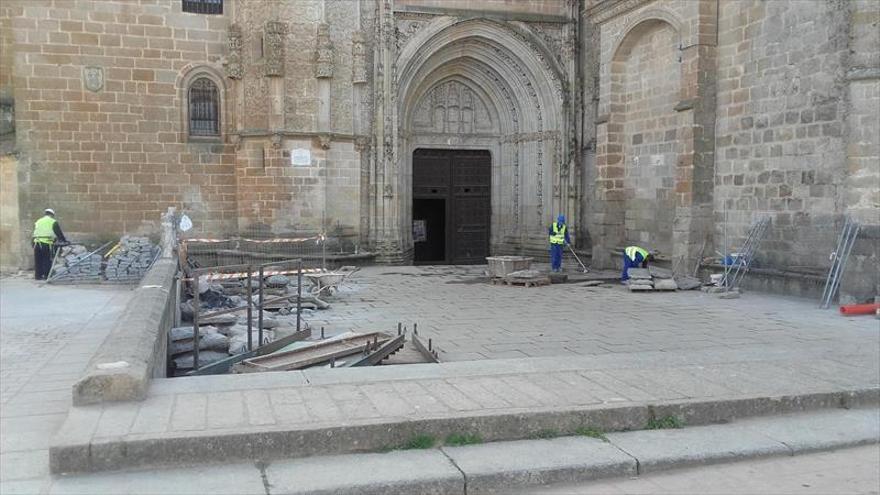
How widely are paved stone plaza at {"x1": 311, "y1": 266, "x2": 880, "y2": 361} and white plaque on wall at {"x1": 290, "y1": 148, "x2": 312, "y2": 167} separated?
402 centimetres

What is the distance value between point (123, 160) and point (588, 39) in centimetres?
1166

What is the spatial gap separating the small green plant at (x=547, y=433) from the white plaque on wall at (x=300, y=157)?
41.1 ft

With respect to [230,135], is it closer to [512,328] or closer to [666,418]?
[512,328]

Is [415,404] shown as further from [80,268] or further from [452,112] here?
[452,112]

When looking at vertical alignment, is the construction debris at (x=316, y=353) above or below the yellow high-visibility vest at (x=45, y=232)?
below

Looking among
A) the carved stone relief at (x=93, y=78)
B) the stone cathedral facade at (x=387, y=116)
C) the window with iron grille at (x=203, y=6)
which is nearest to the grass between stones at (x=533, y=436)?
the stone cathedral facade at (x=387, y=116)

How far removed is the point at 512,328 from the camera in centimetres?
896

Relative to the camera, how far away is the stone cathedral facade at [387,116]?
13.4m

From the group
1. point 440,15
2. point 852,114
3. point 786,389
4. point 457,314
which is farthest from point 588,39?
point 786,389

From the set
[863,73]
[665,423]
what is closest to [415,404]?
[665,423]

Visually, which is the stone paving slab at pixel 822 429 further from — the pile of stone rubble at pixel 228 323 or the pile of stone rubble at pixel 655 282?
the pile of stone rubble at pixel 655 282

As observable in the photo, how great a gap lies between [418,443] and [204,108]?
14.2 m

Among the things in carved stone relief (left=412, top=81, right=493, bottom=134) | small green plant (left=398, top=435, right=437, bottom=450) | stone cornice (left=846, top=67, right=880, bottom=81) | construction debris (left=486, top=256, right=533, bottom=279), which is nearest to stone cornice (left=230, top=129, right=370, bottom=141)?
carved stone relief (left=412, top=81, right=493, bottom=134)

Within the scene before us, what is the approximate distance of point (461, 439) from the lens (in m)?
4.48
